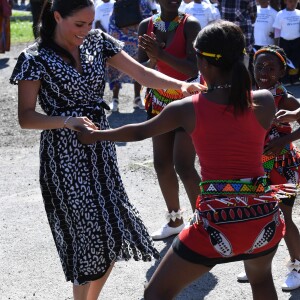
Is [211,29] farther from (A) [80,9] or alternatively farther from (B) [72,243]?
(B) [72,243]

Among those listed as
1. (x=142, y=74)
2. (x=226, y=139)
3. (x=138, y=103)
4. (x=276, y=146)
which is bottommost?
(x=138, y=103)

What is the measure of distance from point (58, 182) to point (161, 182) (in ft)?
5.87

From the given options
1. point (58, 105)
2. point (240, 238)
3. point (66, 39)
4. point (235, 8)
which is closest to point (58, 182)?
point (58, 105)

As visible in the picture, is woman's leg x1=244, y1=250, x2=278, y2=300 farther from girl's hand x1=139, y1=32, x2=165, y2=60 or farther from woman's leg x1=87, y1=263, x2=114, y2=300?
girl's hand x1=139, y1=32, x2=165, y2=60

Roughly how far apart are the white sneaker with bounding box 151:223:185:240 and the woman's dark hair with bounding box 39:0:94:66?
2121 millimetres

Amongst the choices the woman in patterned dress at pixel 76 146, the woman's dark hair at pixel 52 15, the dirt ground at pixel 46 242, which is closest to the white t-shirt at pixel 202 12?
the dirt ground at pixel 46 242

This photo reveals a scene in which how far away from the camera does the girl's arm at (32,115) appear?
12.5 feet

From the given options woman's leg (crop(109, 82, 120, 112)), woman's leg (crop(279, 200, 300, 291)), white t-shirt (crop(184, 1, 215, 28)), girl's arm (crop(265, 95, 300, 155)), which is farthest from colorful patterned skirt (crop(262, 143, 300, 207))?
white t-shirt (crop(184, 1, 215, 28))

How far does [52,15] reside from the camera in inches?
155

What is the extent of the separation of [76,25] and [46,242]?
235 centimetres

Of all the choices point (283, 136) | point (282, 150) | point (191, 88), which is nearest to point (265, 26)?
point (282, 150)

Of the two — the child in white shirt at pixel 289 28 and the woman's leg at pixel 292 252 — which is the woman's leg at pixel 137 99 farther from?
the woman's leg at pixel 292 252

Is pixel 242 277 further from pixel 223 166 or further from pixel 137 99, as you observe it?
pixel 137 99

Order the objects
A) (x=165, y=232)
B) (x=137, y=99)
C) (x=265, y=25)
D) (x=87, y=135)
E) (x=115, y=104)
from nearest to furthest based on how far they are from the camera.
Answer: (x=87, y=135) → (x=165, y=232) → (x=115, y=104) → (x=137, y=99) → (x=265, y=25)
